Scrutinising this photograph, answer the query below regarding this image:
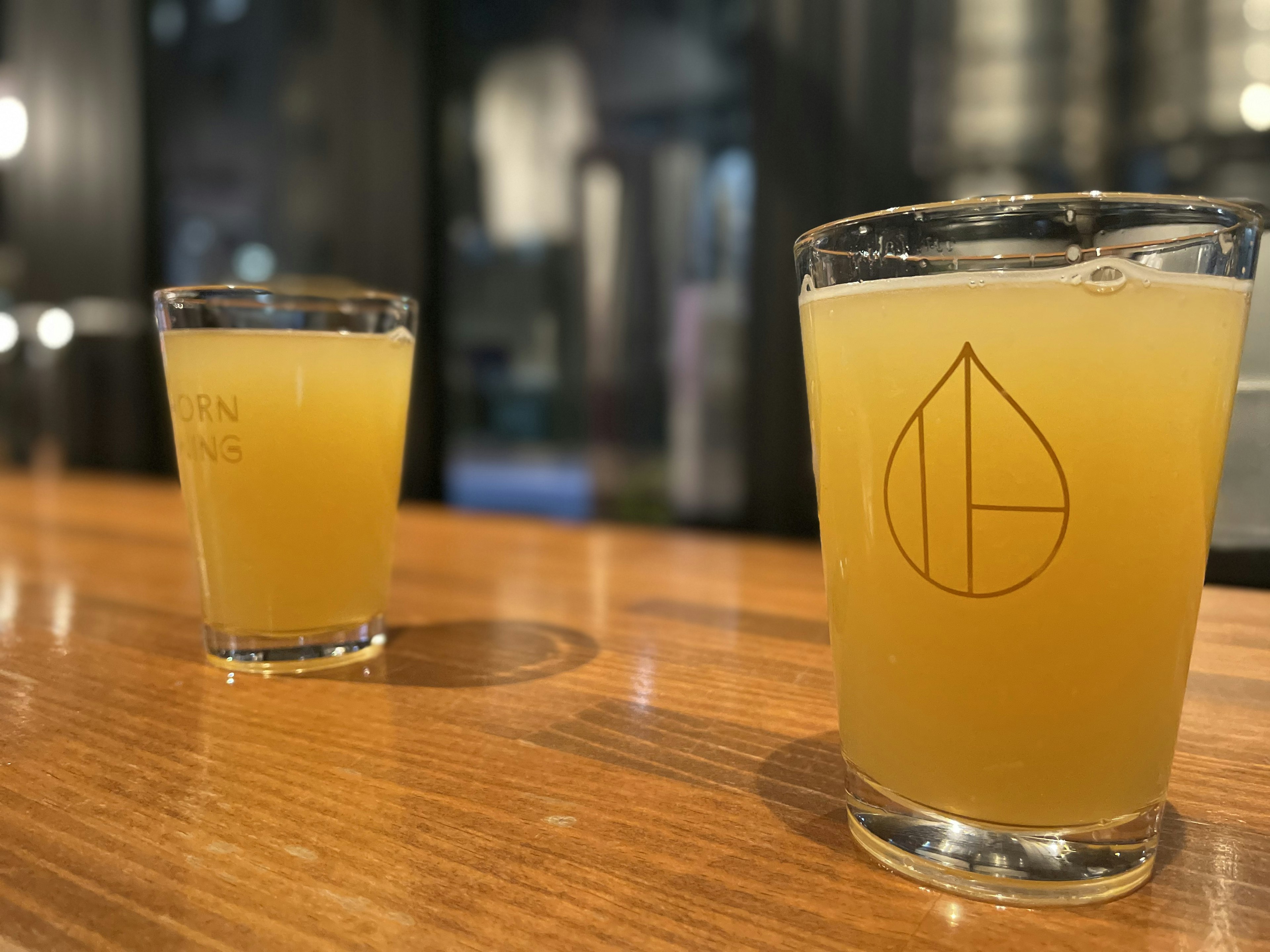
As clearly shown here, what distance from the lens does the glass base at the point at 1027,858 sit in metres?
0.32

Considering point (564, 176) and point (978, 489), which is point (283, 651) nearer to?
point (978, 489)

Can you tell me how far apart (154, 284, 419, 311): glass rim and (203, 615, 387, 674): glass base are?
204 millimetres

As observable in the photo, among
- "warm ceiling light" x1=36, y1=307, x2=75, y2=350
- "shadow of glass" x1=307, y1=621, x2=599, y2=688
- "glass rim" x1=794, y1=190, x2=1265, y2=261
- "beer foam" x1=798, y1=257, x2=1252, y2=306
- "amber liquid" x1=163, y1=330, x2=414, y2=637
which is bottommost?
"shadow of glass" x1=307, y1=621, x2=599, y2=688

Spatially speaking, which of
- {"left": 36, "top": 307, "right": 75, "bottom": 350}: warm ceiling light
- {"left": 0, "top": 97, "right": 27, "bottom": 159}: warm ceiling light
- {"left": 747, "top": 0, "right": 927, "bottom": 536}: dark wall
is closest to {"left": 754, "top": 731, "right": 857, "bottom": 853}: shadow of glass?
{"left": 747, "top": 0, "right": 927, "bottom": 536}: dark wall

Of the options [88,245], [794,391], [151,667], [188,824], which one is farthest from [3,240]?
[188,824]

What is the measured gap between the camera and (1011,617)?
0.32 meters

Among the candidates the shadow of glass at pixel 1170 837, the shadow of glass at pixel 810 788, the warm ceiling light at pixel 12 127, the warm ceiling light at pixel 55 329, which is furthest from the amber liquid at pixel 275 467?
the warm ceiling light at pixel 12 127

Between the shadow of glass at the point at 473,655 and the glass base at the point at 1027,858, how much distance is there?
0.29 m

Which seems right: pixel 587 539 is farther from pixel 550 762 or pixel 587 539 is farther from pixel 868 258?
pixel 868 258

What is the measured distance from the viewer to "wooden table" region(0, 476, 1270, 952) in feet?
1.00

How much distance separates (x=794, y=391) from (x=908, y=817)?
1531 mm

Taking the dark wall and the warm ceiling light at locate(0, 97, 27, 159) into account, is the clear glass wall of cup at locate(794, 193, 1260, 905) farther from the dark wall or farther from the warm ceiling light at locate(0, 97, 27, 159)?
the warm ceiling light at locate(0, 97, 27, 159)

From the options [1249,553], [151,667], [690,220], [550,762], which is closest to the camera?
[550,762]

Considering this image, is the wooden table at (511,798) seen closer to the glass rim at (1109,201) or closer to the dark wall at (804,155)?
the glass rim at (1109,201)
